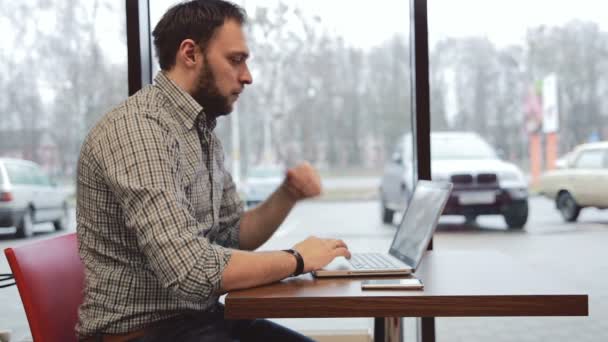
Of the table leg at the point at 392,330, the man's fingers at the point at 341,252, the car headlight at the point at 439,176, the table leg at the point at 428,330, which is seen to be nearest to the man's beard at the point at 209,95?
the man's fingers at the point at 341,252

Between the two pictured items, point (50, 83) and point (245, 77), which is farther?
point (50, 83)

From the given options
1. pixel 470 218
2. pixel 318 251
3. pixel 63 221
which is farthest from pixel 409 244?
pixel 63 221

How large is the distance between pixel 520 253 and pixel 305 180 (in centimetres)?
124

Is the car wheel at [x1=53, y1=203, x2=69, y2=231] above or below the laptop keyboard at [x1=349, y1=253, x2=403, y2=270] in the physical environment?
above

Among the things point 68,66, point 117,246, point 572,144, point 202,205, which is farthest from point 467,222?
point 68,66

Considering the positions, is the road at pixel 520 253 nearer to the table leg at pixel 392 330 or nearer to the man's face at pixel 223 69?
the table leg at pixel 392 330

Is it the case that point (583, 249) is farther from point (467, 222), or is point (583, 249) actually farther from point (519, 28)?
point (519, 28)

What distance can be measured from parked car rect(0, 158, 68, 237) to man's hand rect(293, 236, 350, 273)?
1615 millimetres

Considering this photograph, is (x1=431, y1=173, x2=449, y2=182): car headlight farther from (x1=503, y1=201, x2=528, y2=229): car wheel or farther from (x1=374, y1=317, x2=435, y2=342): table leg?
(x1=374, y1=317, x2=435, y2=342): table leg

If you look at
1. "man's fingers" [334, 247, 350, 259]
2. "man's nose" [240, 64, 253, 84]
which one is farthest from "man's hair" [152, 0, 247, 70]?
"man's fingers" [334, 247, 350, 259]

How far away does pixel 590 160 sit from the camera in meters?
2.45

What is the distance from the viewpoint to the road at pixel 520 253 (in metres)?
2.41

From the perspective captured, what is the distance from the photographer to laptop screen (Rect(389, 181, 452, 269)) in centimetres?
149

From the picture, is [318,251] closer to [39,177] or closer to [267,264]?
[267,264]
